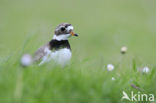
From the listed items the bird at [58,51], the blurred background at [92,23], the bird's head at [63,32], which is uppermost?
the blurred background at [92,23]

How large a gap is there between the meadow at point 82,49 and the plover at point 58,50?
15cm

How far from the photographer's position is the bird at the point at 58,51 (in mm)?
5555

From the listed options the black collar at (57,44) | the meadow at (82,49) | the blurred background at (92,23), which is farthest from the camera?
the blurred background at (92,23)

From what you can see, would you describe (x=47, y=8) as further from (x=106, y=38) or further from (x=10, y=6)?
(x=106, y=38)

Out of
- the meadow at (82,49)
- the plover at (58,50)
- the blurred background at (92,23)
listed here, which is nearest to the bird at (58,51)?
the plover at (58,50)

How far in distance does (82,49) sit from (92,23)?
3441 mm

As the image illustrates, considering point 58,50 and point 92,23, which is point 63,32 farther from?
point 92,23

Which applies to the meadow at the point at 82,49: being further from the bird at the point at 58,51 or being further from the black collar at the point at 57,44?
the black collar at the point at 57,44

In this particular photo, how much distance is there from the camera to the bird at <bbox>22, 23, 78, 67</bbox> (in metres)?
5.55

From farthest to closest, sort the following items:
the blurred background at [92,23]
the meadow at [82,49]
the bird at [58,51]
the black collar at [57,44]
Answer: the blurred background at [92,23], the black collar at [57,44], the bird at [58,51], the meadow at [82,49]

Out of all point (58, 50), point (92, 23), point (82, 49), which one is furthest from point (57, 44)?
point (92, 23)

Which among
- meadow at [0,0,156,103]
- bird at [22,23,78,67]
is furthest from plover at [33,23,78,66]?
meadow at [0,0,156,103]

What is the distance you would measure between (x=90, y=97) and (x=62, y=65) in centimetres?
102

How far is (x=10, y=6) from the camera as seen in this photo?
1948 cm
